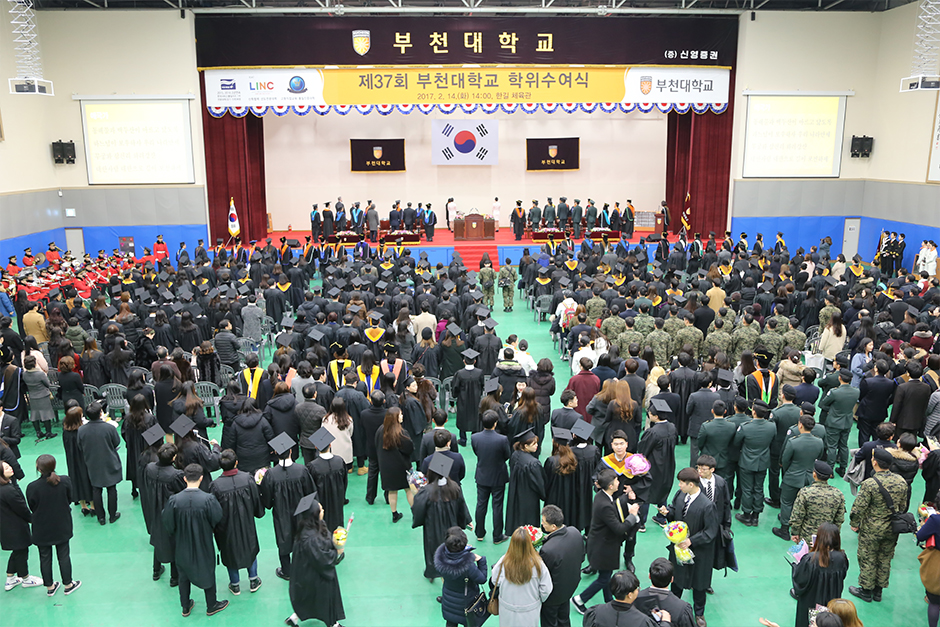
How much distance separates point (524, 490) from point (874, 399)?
4471 mm

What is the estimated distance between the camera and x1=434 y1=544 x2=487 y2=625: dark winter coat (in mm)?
4453

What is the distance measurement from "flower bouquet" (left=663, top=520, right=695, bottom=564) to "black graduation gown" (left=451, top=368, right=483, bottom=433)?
3.51 m

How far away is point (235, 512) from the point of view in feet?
17.8

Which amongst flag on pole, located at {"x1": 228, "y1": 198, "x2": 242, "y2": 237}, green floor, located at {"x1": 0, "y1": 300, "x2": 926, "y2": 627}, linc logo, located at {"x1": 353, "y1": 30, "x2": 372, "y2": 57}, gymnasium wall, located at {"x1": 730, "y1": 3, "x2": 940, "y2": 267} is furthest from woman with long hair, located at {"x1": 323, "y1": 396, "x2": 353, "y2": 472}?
gymnasium wall, located at {"x1": 730, "y1": 3, "x2": 940, "y2": 267}

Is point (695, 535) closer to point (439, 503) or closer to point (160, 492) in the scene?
point (439, 503)

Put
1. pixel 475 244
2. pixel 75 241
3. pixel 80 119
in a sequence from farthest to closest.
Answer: pixel 475 244, pixel 75 241, pixel 80 119

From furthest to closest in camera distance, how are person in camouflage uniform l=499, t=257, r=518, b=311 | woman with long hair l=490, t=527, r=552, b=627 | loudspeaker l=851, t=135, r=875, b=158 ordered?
loudspeaker l=851, t=135, r=875, b=158
person in camouflage uniform l=499, t=257, r=518, b=311
woman with long hair l=490, t=527, r=552, b=627

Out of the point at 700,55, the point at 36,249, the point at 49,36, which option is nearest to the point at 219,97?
the point at 49,36

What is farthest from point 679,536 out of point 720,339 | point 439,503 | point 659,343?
point 720,339

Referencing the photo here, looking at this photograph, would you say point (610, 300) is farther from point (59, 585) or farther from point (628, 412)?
point (59, 585)

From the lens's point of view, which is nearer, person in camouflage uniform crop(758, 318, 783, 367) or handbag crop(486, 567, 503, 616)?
handbag crop(486, 567, 503, 616)

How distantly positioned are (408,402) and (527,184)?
20.0 m

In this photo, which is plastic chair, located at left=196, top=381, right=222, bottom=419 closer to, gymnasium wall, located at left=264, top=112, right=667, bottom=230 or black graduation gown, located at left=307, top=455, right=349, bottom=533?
black graduation gown, located at left=307, top=455, right=349, bottom=533

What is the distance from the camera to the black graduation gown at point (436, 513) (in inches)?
211
